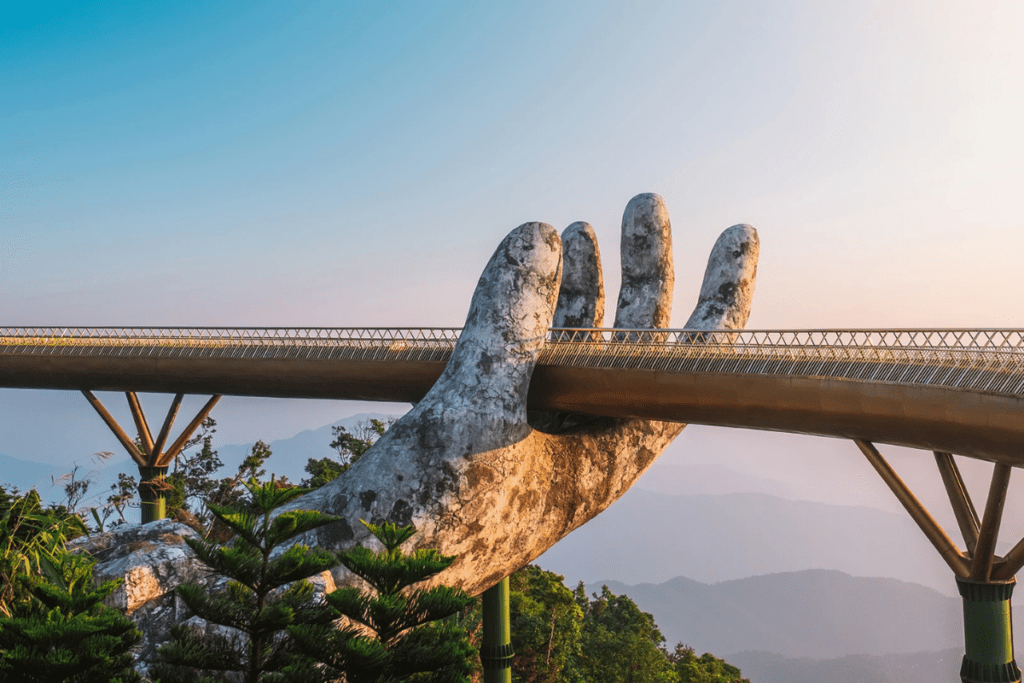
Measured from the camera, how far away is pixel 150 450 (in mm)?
30250

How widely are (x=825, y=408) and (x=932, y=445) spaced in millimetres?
2095

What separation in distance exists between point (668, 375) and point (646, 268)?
919 centimetres

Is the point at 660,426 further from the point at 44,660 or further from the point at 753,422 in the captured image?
the point at 44,660

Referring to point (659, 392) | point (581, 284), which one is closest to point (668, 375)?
point (659, 392)

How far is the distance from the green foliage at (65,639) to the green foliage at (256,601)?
2.01ft

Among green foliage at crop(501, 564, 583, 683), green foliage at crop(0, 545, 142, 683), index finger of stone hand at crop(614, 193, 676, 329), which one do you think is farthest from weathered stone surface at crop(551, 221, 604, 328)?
green foliage at crop(0, 545, 142, 683)

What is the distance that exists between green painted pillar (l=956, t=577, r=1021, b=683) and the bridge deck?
3817mm

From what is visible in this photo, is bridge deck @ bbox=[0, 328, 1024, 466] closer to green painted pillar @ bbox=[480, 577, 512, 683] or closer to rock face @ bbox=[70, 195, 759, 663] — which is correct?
rock face @ bbox=[70, 195, 759, 663]

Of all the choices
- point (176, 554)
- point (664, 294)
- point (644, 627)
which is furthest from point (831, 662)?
point (176, 554)

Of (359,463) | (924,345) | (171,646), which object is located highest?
(924,345)

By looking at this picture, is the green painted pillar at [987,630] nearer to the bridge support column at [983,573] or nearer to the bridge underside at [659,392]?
the bridge support column at [983,573]

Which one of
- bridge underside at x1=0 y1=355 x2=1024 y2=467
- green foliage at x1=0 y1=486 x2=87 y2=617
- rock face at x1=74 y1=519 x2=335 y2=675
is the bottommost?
rock face at x1=74 y1=519 x2=335 y2=675

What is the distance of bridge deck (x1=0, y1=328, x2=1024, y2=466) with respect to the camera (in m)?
13.3

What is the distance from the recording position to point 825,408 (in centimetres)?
1547
